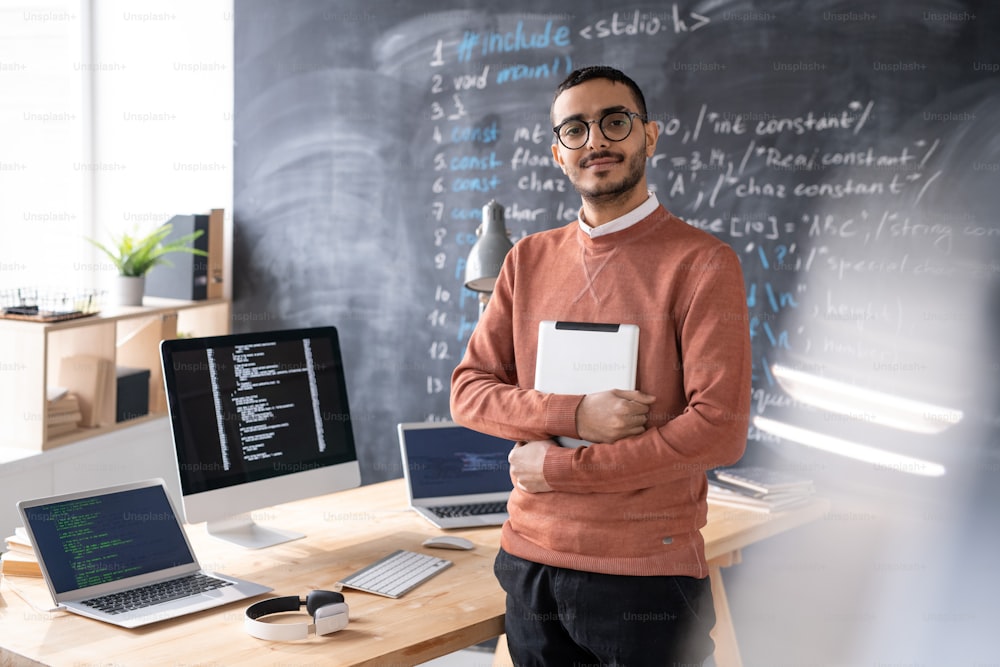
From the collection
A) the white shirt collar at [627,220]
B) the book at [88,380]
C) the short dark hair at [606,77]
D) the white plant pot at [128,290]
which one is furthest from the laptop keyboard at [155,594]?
the white plant pot at [128,290]

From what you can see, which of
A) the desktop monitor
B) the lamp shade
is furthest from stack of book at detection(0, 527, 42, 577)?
the lamp shade

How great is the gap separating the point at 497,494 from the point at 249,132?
207cm

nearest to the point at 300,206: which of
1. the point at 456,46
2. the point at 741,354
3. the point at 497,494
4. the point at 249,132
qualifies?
the point at 249,132

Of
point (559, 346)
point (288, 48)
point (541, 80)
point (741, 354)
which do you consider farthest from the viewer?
point (288, 48)

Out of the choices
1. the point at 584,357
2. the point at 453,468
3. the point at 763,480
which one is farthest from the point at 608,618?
the point at 763,480

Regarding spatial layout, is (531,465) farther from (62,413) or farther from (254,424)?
(62,413)

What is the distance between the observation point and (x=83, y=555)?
174 cm

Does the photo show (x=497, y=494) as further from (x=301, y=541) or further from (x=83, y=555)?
(x=83, y=555)

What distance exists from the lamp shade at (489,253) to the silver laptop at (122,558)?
3.10ft

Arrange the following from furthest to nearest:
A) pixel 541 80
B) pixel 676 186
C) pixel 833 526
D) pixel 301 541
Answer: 1. pixel 541 80
2. pixel 676 186
3. pixel 833 526
4. pixel 301 541

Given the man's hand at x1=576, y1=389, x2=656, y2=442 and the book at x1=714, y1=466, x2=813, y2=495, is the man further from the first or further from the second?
the book at x1=714, y1=466, x2=813, y2=495

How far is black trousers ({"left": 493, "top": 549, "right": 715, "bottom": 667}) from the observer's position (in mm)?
1610

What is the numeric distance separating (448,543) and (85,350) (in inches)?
75.7

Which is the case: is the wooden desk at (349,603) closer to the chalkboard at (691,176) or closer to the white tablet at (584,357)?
the white tablet at (584,357)
